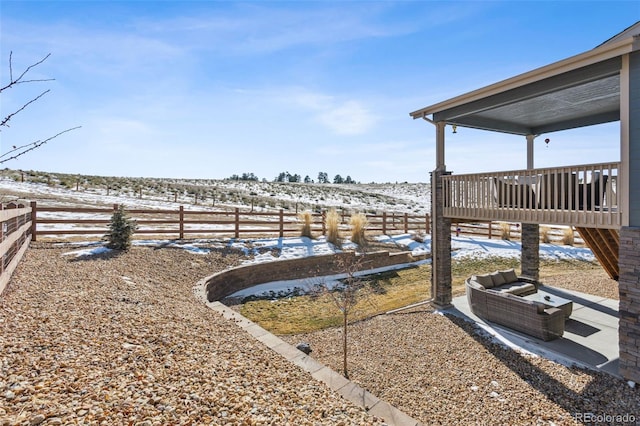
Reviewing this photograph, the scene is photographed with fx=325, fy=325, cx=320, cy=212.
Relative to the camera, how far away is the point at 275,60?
8055 millimetres

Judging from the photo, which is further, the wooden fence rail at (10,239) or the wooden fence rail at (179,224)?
the wooden fence rail at (179,224)

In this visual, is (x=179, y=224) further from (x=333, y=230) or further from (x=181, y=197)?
(x=181, y=197)

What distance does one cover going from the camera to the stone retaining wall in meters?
8.62

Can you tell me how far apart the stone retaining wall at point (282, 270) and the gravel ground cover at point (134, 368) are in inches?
123

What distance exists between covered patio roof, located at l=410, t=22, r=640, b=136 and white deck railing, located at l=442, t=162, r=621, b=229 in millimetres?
1322

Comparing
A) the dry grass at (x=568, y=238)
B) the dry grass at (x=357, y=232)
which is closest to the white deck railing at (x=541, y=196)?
the dry grass at (x=357, y=232)

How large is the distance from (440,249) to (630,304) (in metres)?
3.29

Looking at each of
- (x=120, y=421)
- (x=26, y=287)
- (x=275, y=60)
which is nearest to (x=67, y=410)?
(x=120, y=421)

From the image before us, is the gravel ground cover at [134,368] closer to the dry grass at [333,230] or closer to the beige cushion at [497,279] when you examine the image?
the beige cushion at [497,279]

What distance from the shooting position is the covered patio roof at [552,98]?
15.3 ft

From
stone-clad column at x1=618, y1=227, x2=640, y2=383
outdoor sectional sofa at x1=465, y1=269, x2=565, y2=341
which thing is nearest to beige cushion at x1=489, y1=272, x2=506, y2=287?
outdoor sectional sofa at x1=465, y1=269, x2=565, y2=341

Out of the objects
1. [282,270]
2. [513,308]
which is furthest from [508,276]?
[282,270]

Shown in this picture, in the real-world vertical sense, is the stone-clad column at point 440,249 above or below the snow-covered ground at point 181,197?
below

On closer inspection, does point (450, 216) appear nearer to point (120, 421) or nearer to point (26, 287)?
point (120, 421)
